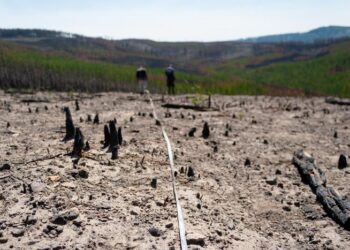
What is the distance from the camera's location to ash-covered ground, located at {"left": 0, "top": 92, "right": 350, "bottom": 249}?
17.5 feet

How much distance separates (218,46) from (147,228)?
19777 centimetres

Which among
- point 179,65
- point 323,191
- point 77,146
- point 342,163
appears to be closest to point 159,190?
point 77,146

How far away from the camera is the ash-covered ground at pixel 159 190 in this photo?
5.35 m

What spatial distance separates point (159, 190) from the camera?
6.83 meters

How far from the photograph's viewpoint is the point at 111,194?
6.44 metres

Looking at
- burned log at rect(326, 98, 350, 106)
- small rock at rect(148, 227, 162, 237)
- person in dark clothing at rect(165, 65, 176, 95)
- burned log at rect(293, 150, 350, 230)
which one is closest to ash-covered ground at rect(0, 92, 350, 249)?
small rock at rect(148, 227, 162, 237)

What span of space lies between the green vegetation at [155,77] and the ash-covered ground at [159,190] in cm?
861

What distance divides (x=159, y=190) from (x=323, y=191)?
312 cm

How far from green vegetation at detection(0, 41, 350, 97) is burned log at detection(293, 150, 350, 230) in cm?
1019

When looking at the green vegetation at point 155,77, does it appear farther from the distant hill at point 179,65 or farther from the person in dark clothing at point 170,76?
the person in dark clothing at point 170,76

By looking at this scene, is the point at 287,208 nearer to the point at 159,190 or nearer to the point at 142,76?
the point at 159,190

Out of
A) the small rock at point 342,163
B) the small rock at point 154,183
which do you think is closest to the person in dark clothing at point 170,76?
the small rock at point 342,163

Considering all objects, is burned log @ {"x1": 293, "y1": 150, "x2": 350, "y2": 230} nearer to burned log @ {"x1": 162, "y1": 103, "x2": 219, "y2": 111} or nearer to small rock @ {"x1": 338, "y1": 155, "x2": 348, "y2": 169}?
small rock @ {"x1": 338, "y1": 155, "x2": 348, "y2": 169}

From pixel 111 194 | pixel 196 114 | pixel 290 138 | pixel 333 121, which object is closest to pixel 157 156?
pixel 111 194
